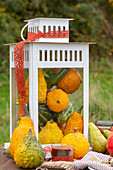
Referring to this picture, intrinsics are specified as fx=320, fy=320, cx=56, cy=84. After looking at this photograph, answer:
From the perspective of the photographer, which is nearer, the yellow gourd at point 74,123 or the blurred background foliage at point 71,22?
the yellow gourd at point 74,123

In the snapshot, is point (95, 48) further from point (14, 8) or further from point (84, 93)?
point (84, 93)

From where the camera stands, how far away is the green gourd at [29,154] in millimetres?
1497

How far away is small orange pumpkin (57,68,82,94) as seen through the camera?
1.80 m

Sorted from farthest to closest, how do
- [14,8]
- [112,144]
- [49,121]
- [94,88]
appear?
[14,8]
[94,88]
[49,121]
[112,144]

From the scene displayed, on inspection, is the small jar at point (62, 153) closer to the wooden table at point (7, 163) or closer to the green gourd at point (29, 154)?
the green gourd at point (29, 154)

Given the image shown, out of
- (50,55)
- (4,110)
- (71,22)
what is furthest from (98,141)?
(71,22)

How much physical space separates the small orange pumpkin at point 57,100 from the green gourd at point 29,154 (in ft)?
0.97

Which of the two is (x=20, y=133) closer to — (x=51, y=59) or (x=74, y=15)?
(x=51, y=59)

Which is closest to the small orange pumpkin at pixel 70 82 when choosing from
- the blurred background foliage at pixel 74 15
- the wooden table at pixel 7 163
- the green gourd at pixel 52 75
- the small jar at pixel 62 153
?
the green gourd at pixel 52 75

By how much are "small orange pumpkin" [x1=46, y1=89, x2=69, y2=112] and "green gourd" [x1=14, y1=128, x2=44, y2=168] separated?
297 mm

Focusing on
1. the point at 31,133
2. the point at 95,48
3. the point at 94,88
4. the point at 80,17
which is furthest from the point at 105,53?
the point at 31,133

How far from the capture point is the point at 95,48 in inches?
254

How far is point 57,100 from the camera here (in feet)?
5.85

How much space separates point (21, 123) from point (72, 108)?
33 cm
